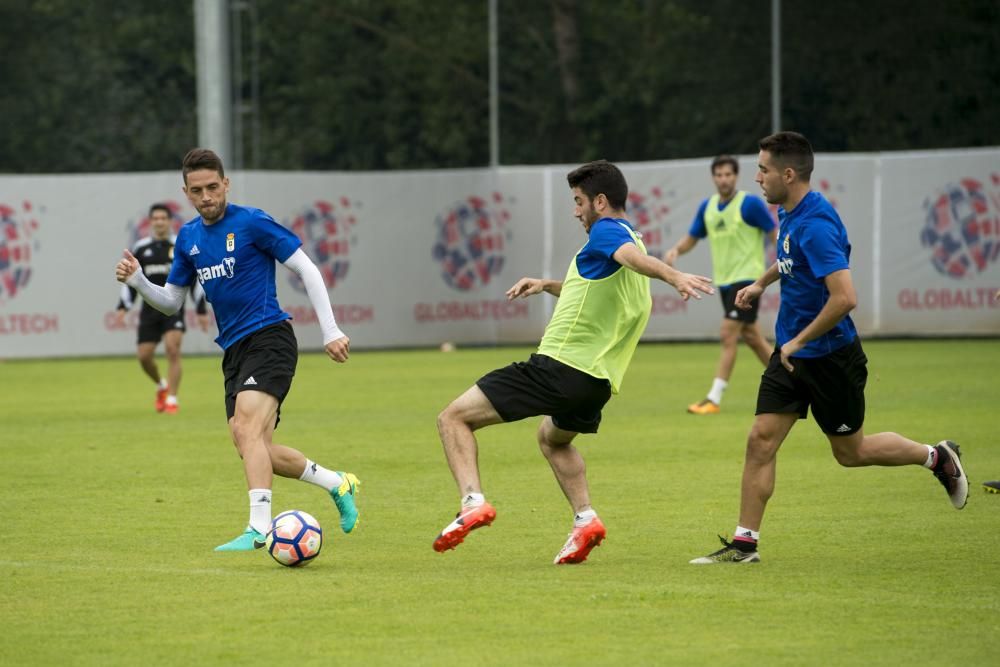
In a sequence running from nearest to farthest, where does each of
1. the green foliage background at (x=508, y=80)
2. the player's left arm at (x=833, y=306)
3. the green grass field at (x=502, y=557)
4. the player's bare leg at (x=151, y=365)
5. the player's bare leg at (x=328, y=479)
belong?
the green grass field at (x=502, y=557) → the player's left arm at (x=833, y=306) → the player's bare leg at (x=328, y=479) → the player's bare leg at (x=151, y=365) → the green foliage background at (x=508, y=80)

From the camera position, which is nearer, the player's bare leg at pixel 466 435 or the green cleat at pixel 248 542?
the player's bare leg at pixel 466 435

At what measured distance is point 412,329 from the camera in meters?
29.1

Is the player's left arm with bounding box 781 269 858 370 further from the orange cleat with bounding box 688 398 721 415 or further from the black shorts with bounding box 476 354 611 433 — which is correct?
the orange cleat with bounding box 688 398 721 415

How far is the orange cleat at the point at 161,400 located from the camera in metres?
17.8

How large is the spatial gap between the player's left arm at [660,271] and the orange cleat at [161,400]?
10595mm

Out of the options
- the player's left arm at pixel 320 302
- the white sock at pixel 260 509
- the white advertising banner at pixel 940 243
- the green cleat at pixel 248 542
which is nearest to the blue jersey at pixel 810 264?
the player's left arm at pixel 320 302

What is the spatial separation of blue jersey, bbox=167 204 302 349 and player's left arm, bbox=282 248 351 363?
3.3 inches

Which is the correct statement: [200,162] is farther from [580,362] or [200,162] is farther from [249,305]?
[580,362]

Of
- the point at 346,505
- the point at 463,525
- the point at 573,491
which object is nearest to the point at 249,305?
the point at 346,505

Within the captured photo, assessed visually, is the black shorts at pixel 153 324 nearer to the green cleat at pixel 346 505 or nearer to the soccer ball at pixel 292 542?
the green cleat at pixel 346 505

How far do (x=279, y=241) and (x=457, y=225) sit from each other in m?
20.6

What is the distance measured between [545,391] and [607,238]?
2.76 ft

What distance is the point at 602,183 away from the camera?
8344mm

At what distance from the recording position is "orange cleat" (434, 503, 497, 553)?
313 inches
